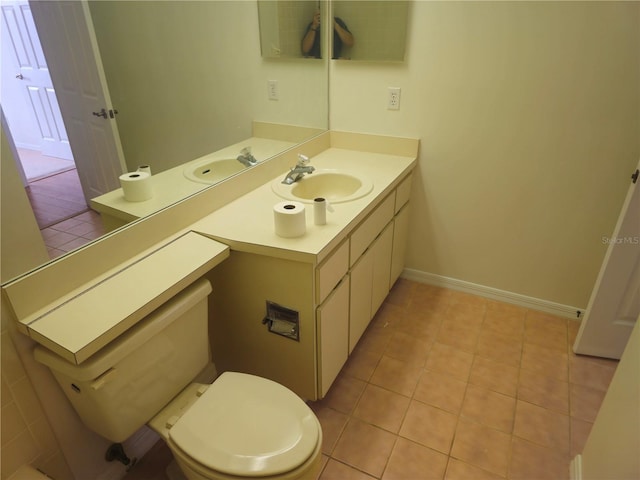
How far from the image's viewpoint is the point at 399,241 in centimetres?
233

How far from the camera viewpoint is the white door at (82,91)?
1.11m

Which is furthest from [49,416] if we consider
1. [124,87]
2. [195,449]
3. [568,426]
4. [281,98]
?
[568,426]

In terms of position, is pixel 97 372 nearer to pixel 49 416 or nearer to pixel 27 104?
pixel 49 416

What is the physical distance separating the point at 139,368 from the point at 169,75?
1071 millimetres

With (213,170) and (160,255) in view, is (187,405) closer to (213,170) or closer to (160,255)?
(160,255)

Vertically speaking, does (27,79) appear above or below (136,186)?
above

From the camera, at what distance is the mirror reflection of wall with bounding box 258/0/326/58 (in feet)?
6.51

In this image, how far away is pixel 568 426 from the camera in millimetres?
1672

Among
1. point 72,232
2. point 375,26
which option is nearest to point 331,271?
point 72,232

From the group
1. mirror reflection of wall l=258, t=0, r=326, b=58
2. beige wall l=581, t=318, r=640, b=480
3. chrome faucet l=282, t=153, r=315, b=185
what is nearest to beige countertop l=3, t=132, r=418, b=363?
chrome faucet l=282, t=153, r=315, b=185

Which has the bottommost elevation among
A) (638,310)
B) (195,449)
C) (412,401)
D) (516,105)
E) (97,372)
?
(412,401)

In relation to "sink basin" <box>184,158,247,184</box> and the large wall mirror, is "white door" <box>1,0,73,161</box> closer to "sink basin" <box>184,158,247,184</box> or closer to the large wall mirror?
the large wall mirror

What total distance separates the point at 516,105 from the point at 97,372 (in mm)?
2040

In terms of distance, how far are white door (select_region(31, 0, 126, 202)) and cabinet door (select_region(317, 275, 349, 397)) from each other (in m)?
0.85
